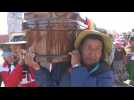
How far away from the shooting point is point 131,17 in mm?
2984

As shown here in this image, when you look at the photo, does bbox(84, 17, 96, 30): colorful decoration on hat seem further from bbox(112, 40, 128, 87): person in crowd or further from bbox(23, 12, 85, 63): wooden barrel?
bbox(112, 40, 128, 87): person in crowd

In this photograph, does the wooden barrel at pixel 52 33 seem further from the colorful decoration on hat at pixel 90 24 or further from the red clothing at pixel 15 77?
the red clothing at pixel 15 77

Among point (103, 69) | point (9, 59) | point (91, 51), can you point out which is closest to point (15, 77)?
point (9, 59)

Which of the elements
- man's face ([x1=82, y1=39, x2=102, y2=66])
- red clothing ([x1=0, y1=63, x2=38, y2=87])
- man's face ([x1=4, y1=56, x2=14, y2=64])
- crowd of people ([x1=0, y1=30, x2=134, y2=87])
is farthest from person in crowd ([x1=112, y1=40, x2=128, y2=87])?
man's face ([x1=4, y1=56, x2=14, y2=64])

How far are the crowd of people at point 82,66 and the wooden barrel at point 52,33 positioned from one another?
0.08 meters

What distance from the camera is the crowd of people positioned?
2984 mm

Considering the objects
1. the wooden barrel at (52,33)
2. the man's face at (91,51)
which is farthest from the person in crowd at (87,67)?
the wooden barrel at (52,33)

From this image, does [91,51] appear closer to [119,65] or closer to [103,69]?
[103,69]

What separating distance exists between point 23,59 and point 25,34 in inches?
11.9

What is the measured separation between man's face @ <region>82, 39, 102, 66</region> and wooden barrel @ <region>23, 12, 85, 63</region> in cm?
17

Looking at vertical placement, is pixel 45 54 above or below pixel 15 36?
below

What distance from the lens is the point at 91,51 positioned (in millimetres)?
3055
